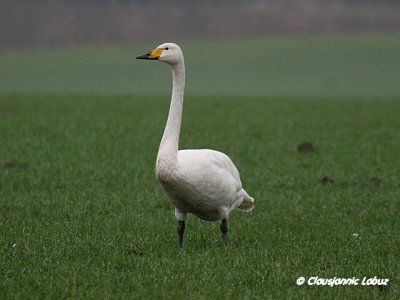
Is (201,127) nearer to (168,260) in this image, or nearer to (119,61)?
(168,260)

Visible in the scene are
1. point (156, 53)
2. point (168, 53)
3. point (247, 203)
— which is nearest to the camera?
point (156, 53)

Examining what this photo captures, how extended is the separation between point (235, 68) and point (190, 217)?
65.7m

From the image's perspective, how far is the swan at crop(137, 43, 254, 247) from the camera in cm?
877

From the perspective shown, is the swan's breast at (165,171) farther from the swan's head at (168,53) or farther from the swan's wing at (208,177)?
the swan's head at (168,53)

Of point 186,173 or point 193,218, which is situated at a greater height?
point 186,173

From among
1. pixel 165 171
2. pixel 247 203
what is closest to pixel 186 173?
pixel 165 171

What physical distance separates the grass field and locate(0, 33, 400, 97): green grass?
3451 centimetres

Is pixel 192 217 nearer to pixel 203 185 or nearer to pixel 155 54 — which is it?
pixel 203 185

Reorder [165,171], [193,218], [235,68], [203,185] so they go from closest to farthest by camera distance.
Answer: [165,171]
[203,185]
[193,218]
[235,68]

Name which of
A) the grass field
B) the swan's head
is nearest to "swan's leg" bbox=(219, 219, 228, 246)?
the grass field

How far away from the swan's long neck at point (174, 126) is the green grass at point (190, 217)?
1102 mm

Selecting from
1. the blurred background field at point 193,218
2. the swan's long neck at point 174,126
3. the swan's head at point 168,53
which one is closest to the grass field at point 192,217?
the blurred background field at point 193,218

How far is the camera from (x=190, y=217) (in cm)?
1195

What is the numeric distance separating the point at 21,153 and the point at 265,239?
903cm
